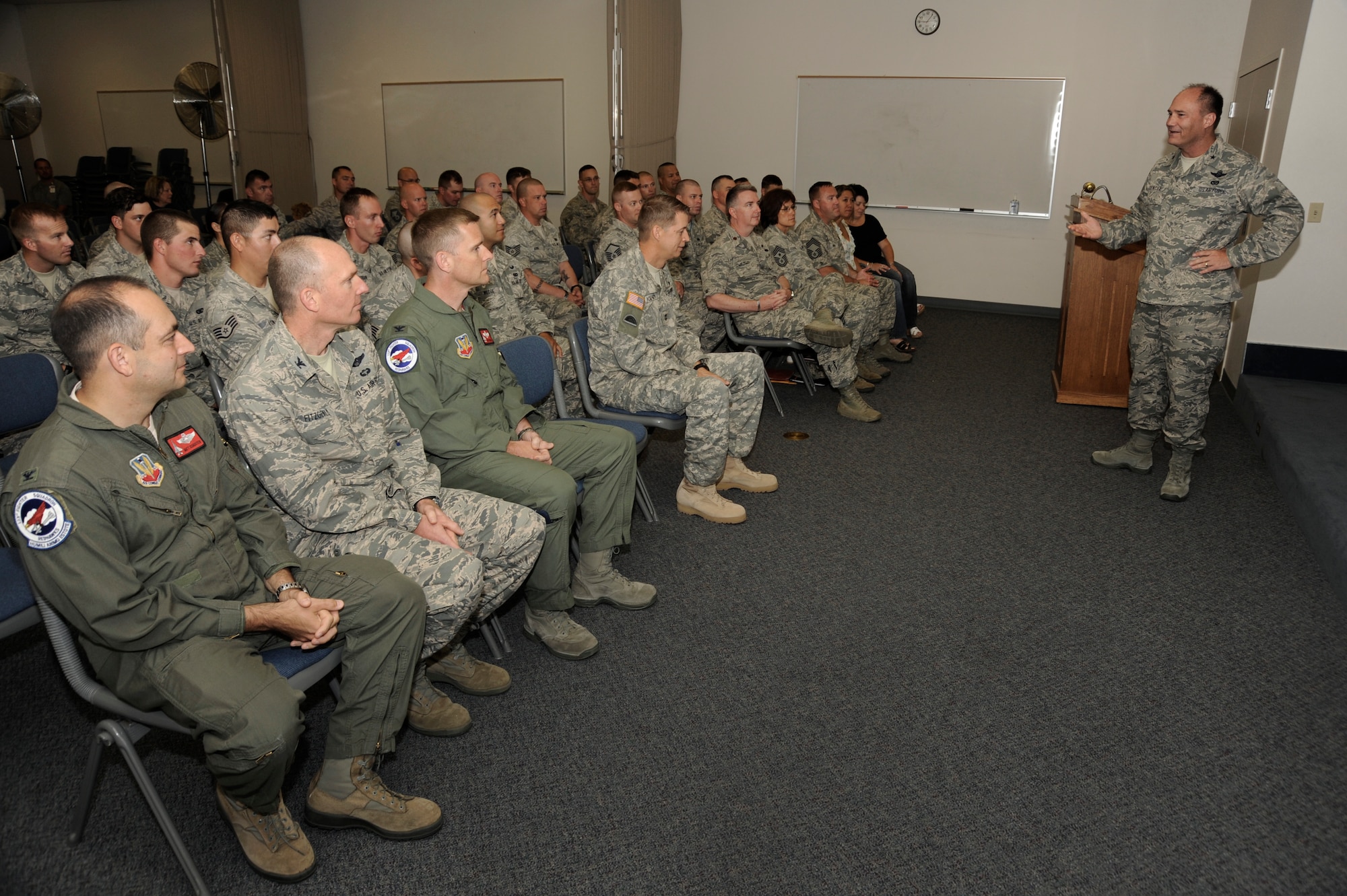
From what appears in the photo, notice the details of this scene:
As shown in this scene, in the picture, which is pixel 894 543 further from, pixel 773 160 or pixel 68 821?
pixel 773 160

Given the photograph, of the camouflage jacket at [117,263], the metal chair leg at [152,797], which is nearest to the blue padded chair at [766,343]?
the camouflage jacket at [117,263]

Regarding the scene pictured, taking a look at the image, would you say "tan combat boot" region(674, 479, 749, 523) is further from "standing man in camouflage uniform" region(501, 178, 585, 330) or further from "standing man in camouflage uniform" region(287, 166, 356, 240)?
"standing man in camouflage uniform" region(287, 166, 356, 240)

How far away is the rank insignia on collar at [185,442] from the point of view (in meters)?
1.87

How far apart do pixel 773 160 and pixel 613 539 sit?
23.6ft

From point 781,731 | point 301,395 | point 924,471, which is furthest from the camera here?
point 924,471

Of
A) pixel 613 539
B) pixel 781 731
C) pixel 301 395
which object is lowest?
pixel 781 731

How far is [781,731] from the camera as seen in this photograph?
2344 millimetres

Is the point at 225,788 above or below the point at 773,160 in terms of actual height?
below

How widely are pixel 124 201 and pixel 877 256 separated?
5485mm

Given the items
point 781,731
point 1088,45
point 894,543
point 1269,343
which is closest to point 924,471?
point 894,543

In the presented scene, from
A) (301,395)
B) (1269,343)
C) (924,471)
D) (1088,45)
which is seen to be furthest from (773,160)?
(301,395)

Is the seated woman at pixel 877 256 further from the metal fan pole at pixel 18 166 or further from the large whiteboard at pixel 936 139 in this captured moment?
the metal fan pole at pixel 18 166

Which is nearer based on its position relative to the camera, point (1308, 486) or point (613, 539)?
point (613, 539)

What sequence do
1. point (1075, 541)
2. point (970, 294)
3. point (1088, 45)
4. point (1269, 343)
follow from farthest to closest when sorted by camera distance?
point (970, 294)
point (1088, 45)
point (1269, 343)
point (1075, 541)
